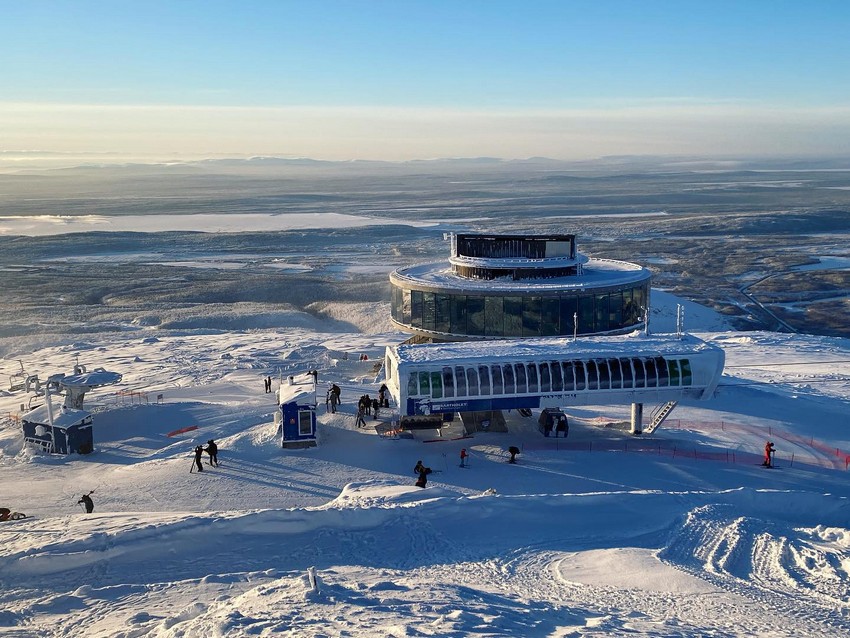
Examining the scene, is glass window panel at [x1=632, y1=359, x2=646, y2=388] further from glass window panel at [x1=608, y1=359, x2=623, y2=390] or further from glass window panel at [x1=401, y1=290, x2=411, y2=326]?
glass window panel at [x1=401, y1=290, x2=411, y2=326]

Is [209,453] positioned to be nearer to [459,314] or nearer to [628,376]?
[628,376]

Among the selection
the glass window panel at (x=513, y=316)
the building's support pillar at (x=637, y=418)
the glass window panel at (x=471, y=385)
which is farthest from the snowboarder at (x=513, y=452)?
the glass window panel at (x=513, y=316)

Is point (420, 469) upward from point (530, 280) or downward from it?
downward

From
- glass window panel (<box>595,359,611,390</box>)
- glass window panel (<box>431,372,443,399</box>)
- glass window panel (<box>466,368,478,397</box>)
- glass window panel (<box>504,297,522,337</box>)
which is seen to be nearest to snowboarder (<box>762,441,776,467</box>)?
glass window panel (<box>595,359,611,390</box>)

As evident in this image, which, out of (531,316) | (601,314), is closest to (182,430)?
(531,316)

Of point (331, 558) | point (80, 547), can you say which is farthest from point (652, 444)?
point (80, 547)

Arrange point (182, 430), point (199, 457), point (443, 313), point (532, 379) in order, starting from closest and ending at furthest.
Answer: point (199, 457) → point (532, 379) → point (182, 430) → point (443, 313)
